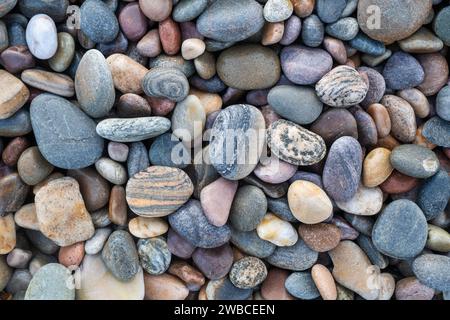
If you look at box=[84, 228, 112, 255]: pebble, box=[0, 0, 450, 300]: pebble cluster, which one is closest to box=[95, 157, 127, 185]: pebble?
box=[0, 0, 450, 300]: pebble cluster

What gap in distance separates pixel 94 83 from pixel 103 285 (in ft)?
1.24

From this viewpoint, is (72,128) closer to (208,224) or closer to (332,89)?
(208,224)

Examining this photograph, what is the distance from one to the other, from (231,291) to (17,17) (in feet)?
Result: 2.13

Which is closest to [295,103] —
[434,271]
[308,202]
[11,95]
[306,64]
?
[306,64]

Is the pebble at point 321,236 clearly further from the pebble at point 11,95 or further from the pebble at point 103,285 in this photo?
the pebble at point 11,95

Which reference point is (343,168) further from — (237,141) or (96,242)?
(96,242)

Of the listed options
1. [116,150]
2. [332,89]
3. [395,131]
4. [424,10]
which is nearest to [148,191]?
[116,150]

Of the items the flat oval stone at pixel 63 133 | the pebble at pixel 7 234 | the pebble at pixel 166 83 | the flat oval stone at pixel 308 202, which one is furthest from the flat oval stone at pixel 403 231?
the pebble at pixel 7 234

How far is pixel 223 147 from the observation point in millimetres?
750

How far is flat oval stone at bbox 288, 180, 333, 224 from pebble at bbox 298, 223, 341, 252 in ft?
0.08

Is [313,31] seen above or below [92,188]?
above

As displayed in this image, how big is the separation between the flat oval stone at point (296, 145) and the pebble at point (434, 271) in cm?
27

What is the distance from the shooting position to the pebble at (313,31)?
758mm

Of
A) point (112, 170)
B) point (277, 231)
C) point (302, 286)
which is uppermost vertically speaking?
point (112, 170)
